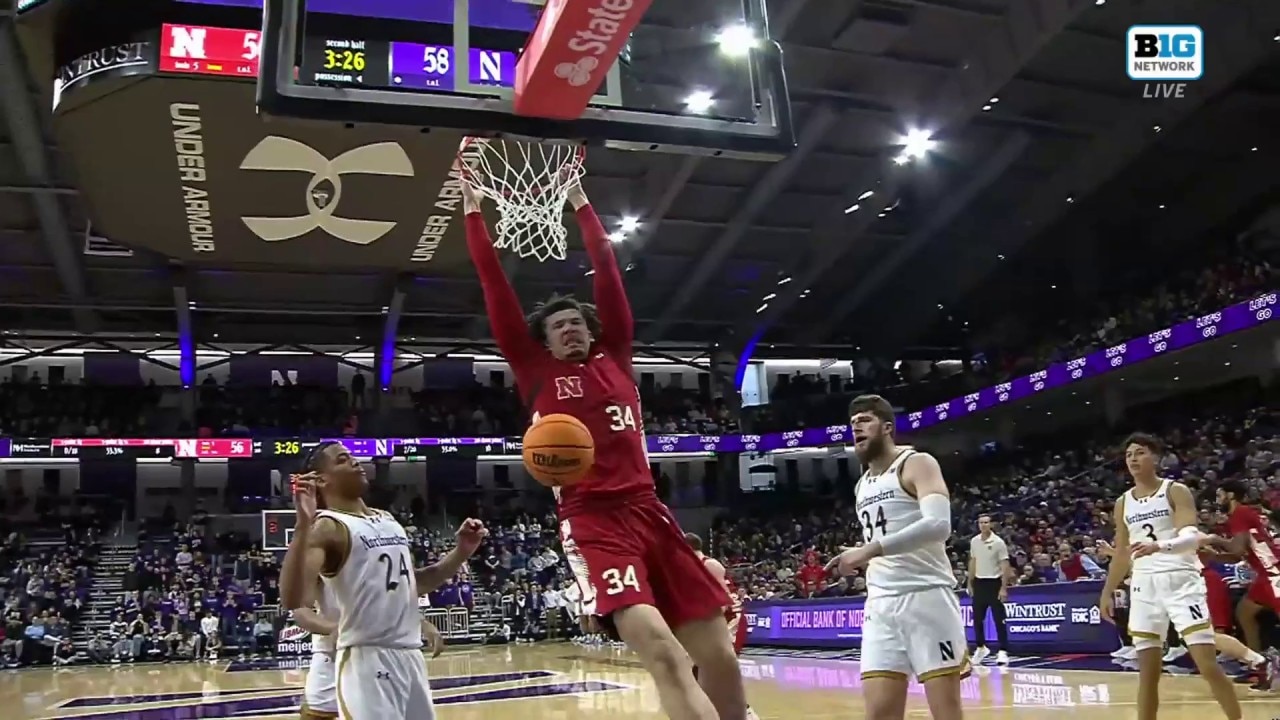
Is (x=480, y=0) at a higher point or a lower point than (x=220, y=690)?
higher

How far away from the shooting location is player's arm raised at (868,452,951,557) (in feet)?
13.9

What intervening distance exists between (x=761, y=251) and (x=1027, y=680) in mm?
17490

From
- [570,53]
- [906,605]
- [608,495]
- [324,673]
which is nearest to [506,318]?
[608,495]

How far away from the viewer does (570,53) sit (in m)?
5.68

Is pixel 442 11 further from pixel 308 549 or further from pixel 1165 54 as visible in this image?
pixel 1165 54

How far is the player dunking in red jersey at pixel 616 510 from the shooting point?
3566 millimetres

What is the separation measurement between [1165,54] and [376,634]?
18.0 m

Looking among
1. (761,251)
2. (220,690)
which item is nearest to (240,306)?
(761,251)

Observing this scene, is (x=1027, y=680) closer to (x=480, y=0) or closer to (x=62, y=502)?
(x=480, y=0)

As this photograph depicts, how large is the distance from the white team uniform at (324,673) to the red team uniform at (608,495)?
81.4 inches

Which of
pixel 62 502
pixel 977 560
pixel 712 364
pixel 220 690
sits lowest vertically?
pixel 220 690

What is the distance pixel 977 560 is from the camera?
12.2m

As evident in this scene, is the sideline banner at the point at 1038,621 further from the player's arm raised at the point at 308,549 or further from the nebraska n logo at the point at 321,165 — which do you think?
the player's arm raised at the point at 308,549

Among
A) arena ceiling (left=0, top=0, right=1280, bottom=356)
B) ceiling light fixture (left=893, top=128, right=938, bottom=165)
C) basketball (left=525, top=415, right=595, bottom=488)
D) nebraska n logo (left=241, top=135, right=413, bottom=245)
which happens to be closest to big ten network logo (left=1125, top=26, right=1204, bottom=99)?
arena ceiling (left=0, top=0, right=1280, bottom=356)
